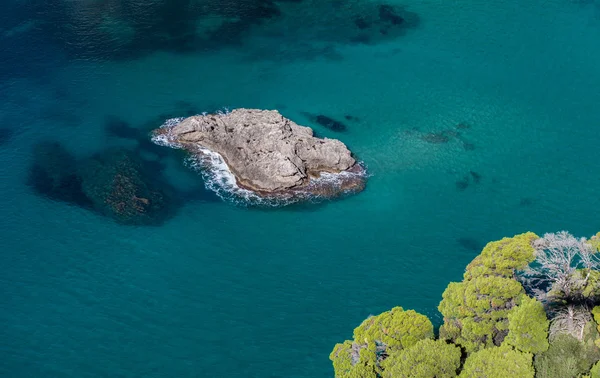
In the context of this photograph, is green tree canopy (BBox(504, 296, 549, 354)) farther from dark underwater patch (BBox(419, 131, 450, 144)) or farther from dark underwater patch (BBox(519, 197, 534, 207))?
dark underwater patch (BBox(419, 131, 450, 144))

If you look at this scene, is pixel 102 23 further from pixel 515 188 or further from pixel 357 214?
pixel 515 188

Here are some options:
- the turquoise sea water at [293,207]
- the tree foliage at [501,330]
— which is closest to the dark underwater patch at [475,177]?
the turquoise sea water at [293,207]

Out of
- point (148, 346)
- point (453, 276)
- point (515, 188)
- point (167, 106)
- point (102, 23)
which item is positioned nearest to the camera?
point (148, 346)

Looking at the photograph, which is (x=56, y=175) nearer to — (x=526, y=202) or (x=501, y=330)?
(x=501, y=330)

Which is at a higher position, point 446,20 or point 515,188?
point 446,20

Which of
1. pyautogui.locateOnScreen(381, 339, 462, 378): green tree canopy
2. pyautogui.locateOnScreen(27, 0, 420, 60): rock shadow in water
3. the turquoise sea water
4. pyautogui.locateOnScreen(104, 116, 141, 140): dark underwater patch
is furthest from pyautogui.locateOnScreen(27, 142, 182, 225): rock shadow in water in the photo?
pyautogui.locateOnScreen(381, 339, 462, 378): green tree canopy

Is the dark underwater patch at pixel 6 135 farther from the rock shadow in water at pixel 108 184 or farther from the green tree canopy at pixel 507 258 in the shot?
the green tree canopy at pixel 507 258

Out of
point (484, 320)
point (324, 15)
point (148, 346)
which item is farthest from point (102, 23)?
point (484, 320)
